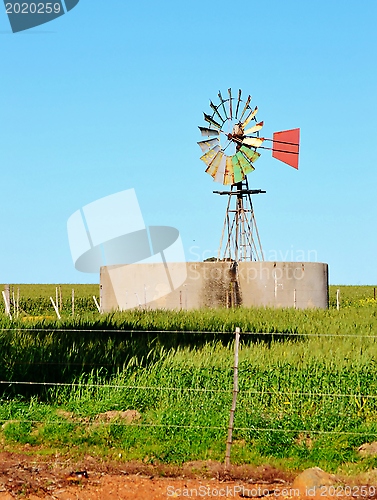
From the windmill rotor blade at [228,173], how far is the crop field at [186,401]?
45.0ft

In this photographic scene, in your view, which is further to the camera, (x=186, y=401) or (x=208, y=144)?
(x=208, y=144)

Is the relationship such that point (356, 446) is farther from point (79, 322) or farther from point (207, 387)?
point (79, 322)

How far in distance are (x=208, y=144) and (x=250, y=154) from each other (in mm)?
1613

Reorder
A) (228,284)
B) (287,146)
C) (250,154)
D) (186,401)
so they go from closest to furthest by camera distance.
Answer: (186,401)
(228,284)
(287,146)
(250,154)

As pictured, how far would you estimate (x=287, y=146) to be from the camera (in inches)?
1031

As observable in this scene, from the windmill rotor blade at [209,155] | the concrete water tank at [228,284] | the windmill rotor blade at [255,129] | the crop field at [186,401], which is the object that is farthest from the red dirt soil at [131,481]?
the windmill rotor blade at [255,129]

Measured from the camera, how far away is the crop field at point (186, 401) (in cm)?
851

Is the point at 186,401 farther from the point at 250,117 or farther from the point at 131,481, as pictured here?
the point at 250,117

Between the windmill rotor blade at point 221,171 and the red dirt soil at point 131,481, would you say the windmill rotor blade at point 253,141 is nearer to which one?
the windmill rotor blade at point 221,171

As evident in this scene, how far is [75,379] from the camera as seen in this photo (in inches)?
425

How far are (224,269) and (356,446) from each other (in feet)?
47.2

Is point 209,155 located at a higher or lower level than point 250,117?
lower

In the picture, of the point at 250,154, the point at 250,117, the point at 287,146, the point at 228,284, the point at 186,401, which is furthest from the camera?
the point at 250,117

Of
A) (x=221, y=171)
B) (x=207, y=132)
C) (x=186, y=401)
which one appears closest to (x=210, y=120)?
(x=207, y=132)
